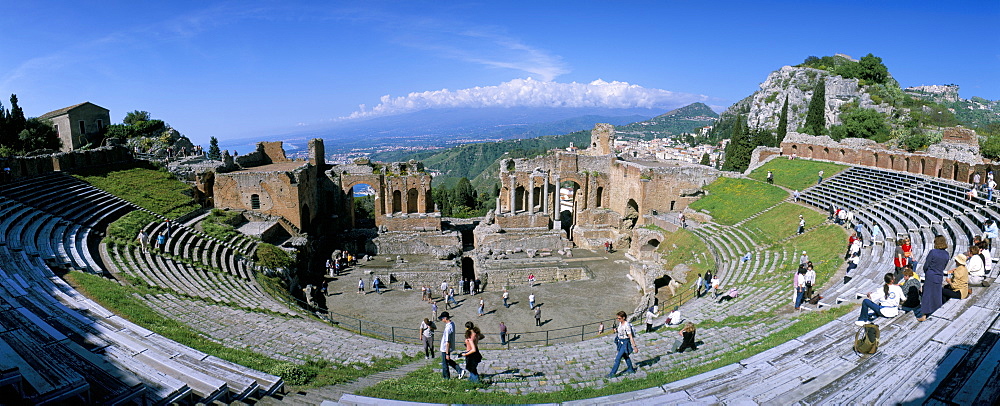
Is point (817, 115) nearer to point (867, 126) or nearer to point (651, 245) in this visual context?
point (867, 126)

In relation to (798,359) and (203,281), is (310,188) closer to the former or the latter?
(203,281)

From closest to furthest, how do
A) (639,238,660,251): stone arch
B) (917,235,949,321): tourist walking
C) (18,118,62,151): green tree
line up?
(917,235,949,321): tourist walking
(639,238,660,251): stone arch
(18,118,62,151): green tree

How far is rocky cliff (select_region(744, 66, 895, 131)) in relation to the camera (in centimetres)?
6031

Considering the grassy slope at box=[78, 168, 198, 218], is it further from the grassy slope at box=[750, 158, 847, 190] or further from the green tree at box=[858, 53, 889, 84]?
the green tree at box=[858, 53, 889, 84]

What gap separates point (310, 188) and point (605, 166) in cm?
2204

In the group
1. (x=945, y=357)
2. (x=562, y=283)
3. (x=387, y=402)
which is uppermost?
(x=945, y=357)

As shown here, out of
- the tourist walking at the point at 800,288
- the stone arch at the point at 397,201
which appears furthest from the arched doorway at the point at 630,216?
the tourist walking at the point at 800,288

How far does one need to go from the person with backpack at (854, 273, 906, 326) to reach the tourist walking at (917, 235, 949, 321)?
1.45ft

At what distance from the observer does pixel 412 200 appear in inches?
1500

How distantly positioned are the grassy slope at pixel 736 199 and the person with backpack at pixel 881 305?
20.4 meters

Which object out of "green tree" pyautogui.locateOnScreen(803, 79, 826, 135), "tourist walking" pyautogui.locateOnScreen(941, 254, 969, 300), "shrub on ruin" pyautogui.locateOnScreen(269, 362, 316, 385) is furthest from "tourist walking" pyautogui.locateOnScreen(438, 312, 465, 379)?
"green tree" pyautogui.locateOnScreen(803, 79, 826, 135)

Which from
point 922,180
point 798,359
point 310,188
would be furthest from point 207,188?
point 922,180

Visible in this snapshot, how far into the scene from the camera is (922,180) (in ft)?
91.1

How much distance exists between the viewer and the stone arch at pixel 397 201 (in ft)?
121
